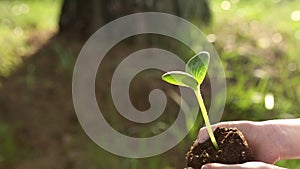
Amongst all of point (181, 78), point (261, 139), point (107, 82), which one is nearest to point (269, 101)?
point (107, 82)

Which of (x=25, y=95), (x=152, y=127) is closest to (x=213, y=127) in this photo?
(x=152, y=127)

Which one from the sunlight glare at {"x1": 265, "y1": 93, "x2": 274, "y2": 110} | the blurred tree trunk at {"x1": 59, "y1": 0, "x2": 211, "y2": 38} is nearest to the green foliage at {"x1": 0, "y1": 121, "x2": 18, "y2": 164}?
the blurred tree trunk at {"x1": 59, "y1": 0, "x2": 211, "y2": 38}

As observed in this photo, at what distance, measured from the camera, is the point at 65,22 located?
327 cm

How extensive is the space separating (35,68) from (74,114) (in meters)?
0.39

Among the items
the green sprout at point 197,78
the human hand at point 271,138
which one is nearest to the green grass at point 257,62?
the human hand at point 271,138

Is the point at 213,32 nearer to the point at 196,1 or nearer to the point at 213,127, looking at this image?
the point at 196,1

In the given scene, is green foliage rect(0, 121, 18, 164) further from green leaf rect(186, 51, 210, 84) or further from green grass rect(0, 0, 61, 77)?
green leaf rect(186, 51, 210, 84)

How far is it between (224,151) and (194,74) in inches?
6.1

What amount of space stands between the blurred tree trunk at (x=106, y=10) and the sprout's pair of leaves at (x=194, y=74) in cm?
190

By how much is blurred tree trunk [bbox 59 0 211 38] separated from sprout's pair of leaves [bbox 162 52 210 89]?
1895 millimetres

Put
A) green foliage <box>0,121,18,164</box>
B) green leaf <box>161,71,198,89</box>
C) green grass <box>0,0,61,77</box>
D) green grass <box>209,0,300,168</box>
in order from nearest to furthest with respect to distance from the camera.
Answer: green leaf <box>161,71,198,89</box> < green foliage <box>0,121,18,164</box> < green grass <box>209,0,300,168</box> < green grass <box>0,0,61,77</box>

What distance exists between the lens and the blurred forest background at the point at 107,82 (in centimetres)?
261

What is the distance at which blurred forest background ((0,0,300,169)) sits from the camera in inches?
103

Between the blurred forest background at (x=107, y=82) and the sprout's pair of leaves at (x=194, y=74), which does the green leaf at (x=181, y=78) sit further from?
the blurred forest background at (x=107, y=82)
